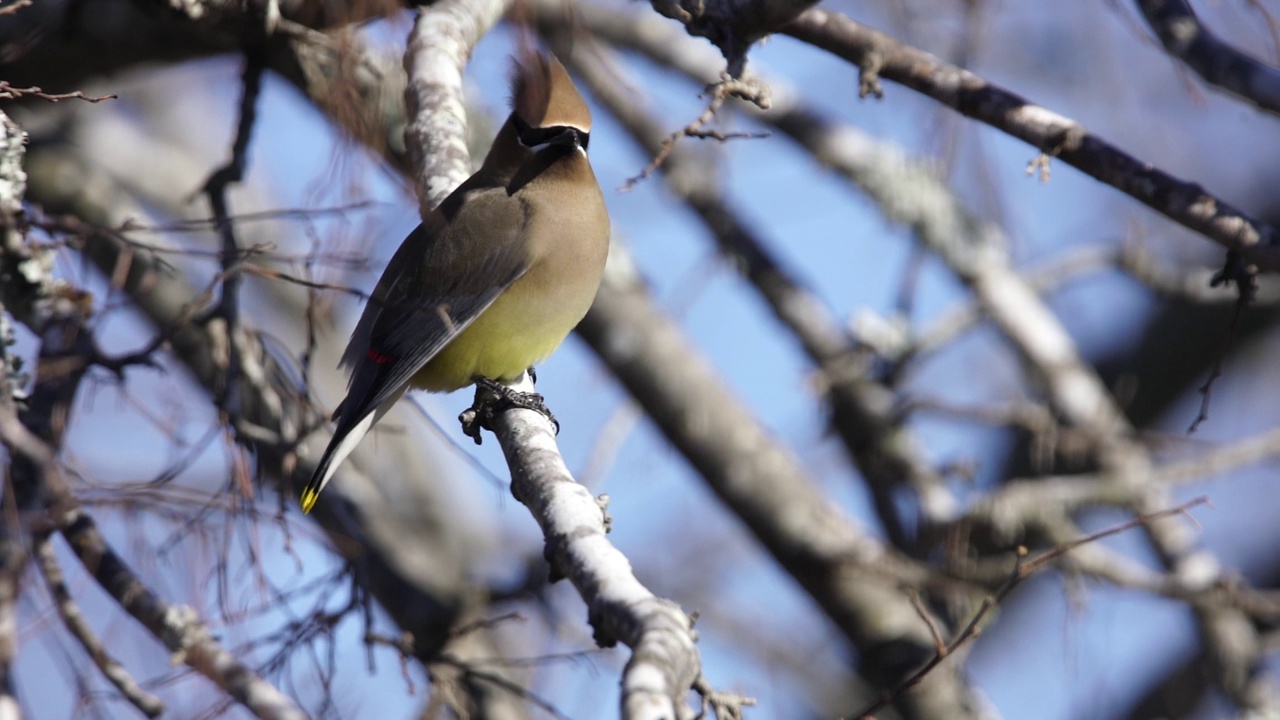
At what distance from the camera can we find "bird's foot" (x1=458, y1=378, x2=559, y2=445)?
350 cm

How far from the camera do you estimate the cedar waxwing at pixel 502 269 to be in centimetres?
385

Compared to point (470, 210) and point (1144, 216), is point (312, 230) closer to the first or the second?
point (470, 210)

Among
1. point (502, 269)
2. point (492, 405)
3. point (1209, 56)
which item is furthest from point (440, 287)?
point (1209, 56)

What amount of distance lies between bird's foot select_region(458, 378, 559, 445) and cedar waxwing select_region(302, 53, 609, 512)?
0.29 ft

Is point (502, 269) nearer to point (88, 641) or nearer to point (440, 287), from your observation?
point (440, 287)

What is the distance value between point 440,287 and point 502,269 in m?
0.19

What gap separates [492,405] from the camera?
3.57m

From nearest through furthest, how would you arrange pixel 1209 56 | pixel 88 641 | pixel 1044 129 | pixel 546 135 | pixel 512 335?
pixel 88 641
pixel 1209 56
pixel 1044 129
pixel 512 335
pixel 546 135

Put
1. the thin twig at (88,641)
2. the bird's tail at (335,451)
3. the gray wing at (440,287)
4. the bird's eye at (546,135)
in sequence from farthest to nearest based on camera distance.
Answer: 1. the bird's eye at (546,135)
2. the gray wing at (440,287)
3. the bird's tail at (335,451)
4. the thin twig at (88,641)

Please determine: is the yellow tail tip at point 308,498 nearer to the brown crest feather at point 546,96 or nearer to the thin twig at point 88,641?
the thin twig at point 88,641

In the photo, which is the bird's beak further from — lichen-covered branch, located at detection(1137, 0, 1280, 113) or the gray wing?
lichen-covered branch, located at detection(1137, 0, 1280, 113)

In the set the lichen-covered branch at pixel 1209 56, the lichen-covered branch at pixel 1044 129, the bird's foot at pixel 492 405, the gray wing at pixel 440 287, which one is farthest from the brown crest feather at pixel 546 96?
the lichen-covered branch at pixel 1209 56

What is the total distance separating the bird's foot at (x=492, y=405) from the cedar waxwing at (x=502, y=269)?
0.29 ft

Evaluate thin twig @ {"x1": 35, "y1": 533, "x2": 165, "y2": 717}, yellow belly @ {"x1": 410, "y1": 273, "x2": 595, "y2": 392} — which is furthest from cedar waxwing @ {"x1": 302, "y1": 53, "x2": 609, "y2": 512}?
thin twig @ {"x1": 35, "y1": 533, "x2": 165, "y2": 717}
